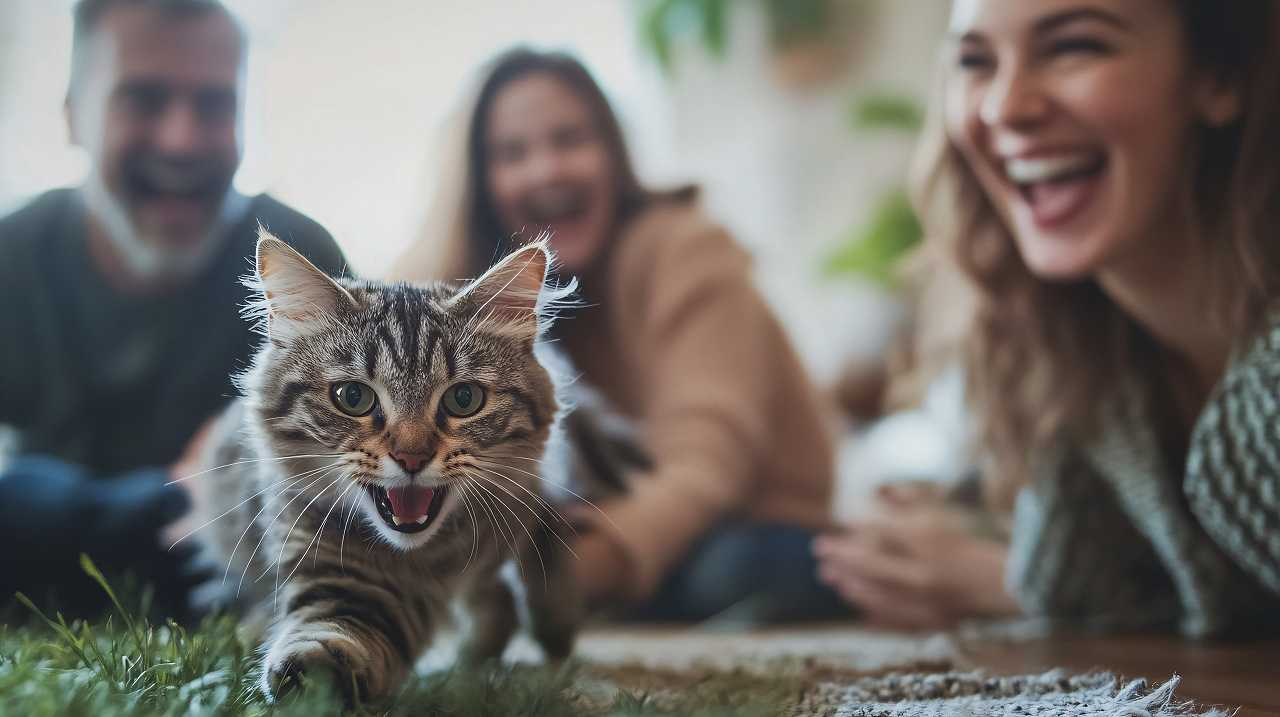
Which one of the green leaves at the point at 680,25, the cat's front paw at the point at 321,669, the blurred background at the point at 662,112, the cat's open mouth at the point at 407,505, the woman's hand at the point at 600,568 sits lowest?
the woman's hand at the point at 600,568

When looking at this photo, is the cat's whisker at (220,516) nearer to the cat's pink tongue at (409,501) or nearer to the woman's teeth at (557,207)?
the cat's pink tongue at (409,501)

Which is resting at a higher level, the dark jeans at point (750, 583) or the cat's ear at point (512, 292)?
the cat's ear at point (512, 292)

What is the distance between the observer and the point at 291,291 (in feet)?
1.85

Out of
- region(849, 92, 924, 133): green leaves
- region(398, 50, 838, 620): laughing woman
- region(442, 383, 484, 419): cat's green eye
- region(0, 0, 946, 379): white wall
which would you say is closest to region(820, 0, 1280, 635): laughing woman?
region(398, 50, 838, 620): laughing woman

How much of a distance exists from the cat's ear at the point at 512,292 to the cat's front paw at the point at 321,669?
0.77 ft

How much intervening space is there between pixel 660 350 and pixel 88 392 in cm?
81

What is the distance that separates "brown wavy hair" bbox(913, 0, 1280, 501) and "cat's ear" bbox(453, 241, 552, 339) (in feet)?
2.50

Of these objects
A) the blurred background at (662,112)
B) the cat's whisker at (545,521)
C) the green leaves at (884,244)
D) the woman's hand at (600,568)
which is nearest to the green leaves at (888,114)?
the blurred background at (662,112)

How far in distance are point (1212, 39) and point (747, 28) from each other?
96.6 inches

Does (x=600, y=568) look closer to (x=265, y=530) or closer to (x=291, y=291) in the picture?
(x=265, y=530)

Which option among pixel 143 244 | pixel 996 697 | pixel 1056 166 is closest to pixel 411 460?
pixel 143 244

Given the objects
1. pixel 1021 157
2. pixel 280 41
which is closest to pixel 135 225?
pixel 280 41

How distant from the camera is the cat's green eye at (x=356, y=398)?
0.57m

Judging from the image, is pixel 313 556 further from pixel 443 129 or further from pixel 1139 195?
pixel 1139 195
